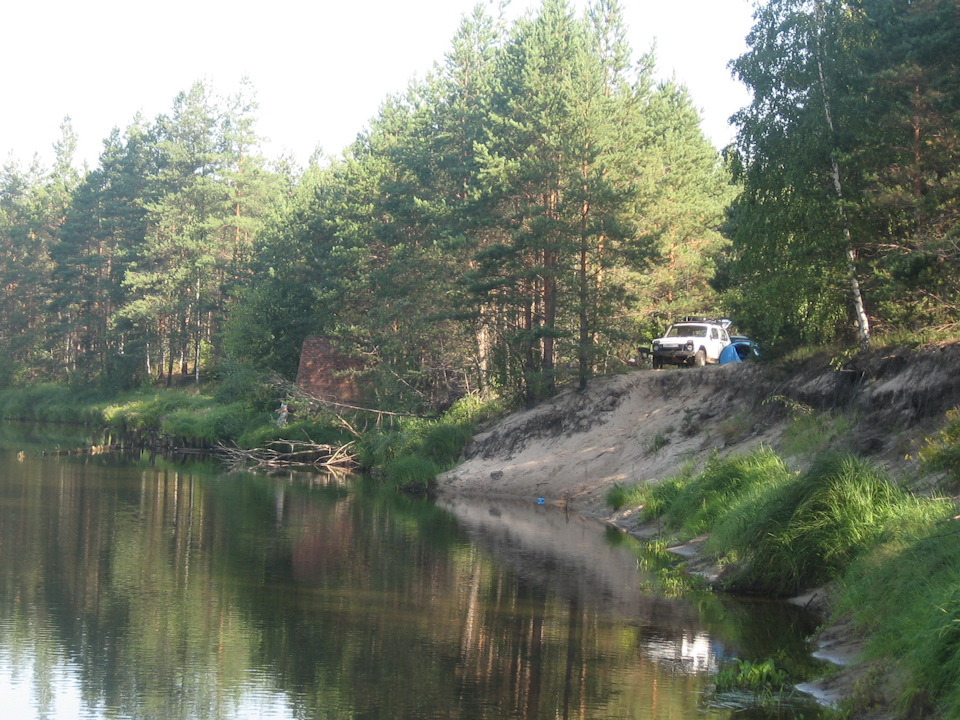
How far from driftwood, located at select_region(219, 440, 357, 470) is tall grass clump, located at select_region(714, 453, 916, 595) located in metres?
28.8

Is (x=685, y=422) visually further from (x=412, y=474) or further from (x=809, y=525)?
(x=809, y=525)

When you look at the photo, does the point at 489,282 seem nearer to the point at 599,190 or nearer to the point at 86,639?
the point at 599,190

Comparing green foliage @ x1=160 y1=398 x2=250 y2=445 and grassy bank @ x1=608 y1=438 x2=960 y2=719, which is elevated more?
green foliage @ x1=160 y1=398 x2=250 y2=445

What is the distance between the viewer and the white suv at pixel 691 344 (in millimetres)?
39219

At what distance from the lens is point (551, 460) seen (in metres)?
37.6

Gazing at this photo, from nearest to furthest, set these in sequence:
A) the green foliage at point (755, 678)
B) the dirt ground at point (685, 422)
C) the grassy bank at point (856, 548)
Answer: the grassy bank at point (856, 548)
the green foliage at point (755, 678)
the dirt ground at point (685, 422)

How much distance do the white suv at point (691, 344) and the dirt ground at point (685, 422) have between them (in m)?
1.15

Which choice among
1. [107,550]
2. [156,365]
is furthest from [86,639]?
[156,365]

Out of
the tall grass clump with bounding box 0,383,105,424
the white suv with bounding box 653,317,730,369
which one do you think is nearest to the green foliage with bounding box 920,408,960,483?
the white suv with bounding box 653,317,730,369

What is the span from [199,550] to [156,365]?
2311 inches

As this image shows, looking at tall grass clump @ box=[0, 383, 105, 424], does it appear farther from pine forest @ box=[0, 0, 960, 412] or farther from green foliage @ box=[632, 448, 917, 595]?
green foliage @ box=[632, 448, 917, 595]

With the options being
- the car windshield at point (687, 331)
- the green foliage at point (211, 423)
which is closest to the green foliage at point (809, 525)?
the car windshield at point (687, 331)

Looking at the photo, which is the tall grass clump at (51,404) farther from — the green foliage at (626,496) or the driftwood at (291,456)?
the green foliage at (626,496)

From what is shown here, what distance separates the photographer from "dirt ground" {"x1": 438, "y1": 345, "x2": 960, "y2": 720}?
23.8 metres
